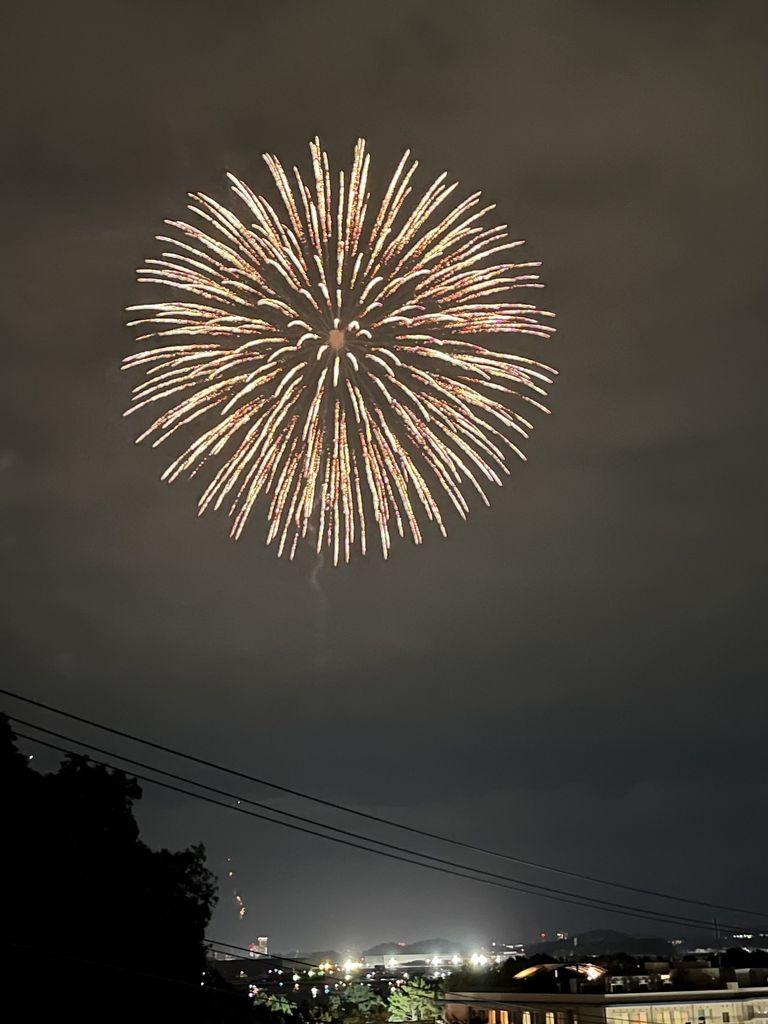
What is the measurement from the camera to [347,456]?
42.2m

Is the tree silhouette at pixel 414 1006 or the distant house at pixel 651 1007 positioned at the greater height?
the tree silhouette at pixel 414 1006

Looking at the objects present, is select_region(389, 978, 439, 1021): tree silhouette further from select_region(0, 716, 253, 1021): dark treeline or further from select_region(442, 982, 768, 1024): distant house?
select_region(0, 716, 253, 1021): dark treeline

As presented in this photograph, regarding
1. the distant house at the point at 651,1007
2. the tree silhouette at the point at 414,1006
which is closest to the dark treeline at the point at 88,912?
the distant house at the point at 651,1007

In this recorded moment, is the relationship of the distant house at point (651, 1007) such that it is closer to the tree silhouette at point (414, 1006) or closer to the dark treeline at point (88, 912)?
the dark treeline at point (88, 912)

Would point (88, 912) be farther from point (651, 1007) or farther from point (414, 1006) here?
point (414, 1006)

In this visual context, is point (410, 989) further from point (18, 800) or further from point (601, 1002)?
point (18, 800)

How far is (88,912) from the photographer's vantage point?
43.0m

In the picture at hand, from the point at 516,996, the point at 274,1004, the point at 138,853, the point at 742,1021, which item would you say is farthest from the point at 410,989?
the point at 138,853

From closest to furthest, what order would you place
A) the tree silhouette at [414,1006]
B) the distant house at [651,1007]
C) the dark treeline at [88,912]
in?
1. the dark treeline at [88,912]
2. the distant house at [651,1007]
3. the tree silhouette at [414,1006]

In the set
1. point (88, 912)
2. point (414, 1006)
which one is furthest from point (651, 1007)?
point (414, 1006)

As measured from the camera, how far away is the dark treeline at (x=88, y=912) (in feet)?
126

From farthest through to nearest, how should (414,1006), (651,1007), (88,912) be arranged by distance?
(414,1006) → (651,1007) → (88,912)

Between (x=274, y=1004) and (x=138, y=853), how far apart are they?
107m

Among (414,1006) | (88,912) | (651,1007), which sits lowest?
(88,912)
